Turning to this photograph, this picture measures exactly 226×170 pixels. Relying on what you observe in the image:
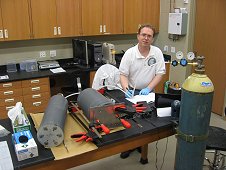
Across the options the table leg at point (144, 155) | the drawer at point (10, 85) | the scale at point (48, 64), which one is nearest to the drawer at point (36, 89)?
the drawer at point (10, 85)

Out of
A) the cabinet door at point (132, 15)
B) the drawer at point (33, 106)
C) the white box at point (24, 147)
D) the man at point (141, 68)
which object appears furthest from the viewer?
the cabinet door at point (132, 15)

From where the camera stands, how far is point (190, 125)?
1559 millimetres

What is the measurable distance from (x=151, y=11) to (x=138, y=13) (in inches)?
11.4

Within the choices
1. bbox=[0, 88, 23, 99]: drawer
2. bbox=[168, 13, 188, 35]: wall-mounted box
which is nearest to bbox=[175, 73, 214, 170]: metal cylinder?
bbox=[0, 88, 23, 99]: drawer

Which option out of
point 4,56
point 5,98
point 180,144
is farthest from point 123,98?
point 4,56

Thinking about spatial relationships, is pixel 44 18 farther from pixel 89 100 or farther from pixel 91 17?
pixel 89 100

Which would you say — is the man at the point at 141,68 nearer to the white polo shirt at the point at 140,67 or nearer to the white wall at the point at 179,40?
the white polo shirt at the point at 140,67

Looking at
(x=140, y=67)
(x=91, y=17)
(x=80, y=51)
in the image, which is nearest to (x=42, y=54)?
(x=80, y=51)

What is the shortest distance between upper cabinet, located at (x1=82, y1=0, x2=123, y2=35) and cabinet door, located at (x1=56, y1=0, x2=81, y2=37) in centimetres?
10

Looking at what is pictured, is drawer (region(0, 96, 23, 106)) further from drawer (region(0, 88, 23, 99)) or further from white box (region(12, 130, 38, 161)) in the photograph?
white box (region(12, 130, 38, 161))

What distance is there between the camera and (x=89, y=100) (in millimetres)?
1718

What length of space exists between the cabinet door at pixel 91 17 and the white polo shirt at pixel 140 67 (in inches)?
58.1

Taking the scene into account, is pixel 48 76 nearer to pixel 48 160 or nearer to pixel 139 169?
pixel 139 169

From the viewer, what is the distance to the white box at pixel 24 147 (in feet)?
4.45
